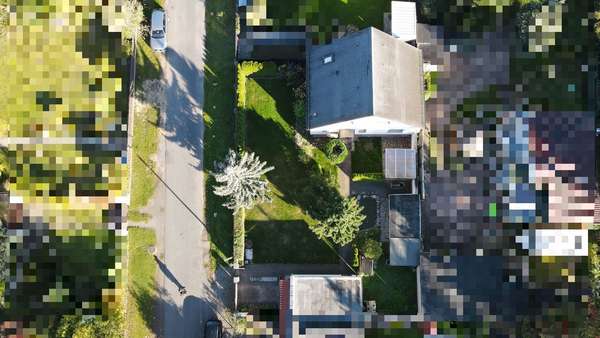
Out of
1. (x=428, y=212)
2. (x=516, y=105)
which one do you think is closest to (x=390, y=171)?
(x=428, y=212)

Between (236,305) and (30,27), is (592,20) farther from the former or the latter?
(30,27)

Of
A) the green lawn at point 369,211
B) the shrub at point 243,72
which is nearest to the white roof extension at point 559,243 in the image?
the green lawn at point 369,211

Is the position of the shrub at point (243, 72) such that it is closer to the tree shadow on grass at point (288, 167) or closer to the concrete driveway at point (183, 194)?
the tree shadow on grass at point (288, 167)

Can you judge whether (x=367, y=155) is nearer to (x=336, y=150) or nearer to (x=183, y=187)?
(x=336, y=150)

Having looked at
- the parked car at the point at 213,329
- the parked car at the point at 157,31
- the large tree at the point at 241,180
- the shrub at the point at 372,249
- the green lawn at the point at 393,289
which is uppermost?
the parked car at the point at 157,31

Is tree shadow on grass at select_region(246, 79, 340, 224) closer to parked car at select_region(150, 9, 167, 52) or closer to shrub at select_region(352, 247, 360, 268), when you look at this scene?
shrub at select_region(352, 247, 360, 268)

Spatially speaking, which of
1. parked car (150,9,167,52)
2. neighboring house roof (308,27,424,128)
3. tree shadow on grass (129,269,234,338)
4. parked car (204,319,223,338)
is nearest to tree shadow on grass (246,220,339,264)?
tree shadow on grass (129,269,234,338)
